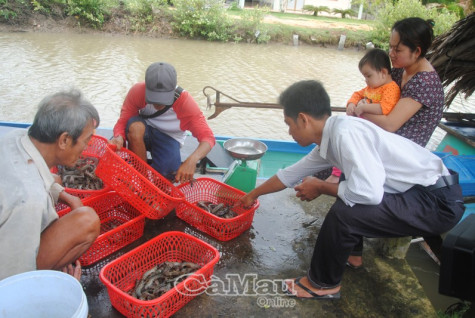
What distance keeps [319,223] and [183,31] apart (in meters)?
17.1

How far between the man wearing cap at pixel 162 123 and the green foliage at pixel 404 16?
17534 mm

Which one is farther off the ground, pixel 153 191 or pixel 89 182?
pixel 153 191

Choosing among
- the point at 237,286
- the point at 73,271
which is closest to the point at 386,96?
the point at 237,286

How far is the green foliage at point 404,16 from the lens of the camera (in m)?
17.7

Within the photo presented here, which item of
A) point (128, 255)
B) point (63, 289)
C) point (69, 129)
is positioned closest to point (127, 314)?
point (128, 255)

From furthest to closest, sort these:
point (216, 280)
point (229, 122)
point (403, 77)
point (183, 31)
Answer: point (183, 31) < point (229, 122) < point (403, 77) < point (216, 280)

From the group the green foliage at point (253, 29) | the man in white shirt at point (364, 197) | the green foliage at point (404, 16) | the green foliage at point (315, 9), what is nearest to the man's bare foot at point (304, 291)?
the man in white shirt at point (364, 197)

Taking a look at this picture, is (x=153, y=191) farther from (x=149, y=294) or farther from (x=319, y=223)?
(x=319, y=223)

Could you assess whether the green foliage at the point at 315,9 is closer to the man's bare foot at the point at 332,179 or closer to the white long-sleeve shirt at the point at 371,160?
the man's bare foot at the point at 332,179

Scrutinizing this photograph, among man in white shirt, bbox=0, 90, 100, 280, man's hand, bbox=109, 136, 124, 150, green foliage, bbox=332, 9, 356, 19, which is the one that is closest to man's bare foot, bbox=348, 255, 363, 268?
man in white shirt, bbox=0, 90, 100, 280

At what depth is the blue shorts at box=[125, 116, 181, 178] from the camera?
3.42 meters

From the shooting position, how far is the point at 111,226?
289 cm

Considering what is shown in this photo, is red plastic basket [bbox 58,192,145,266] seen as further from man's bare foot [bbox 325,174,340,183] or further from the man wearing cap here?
man's bare foot [bbox 325,174,340,183]

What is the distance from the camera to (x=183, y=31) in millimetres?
18188
